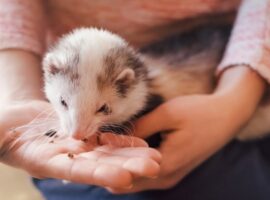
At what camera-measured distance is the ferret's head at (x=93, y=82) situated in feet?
2.28

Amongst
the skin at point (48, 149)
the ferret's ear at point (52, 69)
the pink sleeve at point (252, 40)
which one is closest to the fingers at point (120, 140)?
the skin at point (48, 149)

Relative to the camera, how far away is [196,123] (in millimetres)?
791

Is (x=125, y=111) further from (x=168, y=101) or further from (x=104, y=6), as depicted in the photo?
(x=104, y=6)

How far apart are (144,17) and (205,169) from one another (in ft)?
1.09

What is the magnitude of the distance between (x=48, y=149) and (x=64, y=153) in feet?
0.09

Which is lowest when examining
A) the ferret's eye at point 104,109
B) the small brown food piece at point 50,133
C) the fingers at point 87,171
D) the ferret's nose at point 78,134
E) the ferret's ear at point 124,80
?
the fingers at point 87,171

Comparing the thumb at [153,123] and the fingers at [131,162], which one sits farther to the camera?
the thumb at [153,123]

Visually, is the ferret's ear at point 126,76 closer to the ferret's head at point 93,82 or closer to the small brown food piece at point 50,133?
the ferret's head at point 93,82

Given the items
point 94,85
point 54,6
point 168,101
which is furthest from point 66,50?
point 54,6

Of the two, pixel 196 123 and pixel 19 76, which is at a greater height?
pixel 19 76

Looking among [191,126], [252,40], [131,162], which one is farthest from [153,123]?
[252,40]

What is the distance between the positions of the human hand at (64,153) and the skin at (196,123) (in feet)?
0.25

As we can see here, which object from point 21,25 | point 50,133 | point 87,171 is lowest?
point 87,171

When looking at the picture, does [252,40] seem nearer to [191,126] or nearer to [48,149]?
[191,126]
